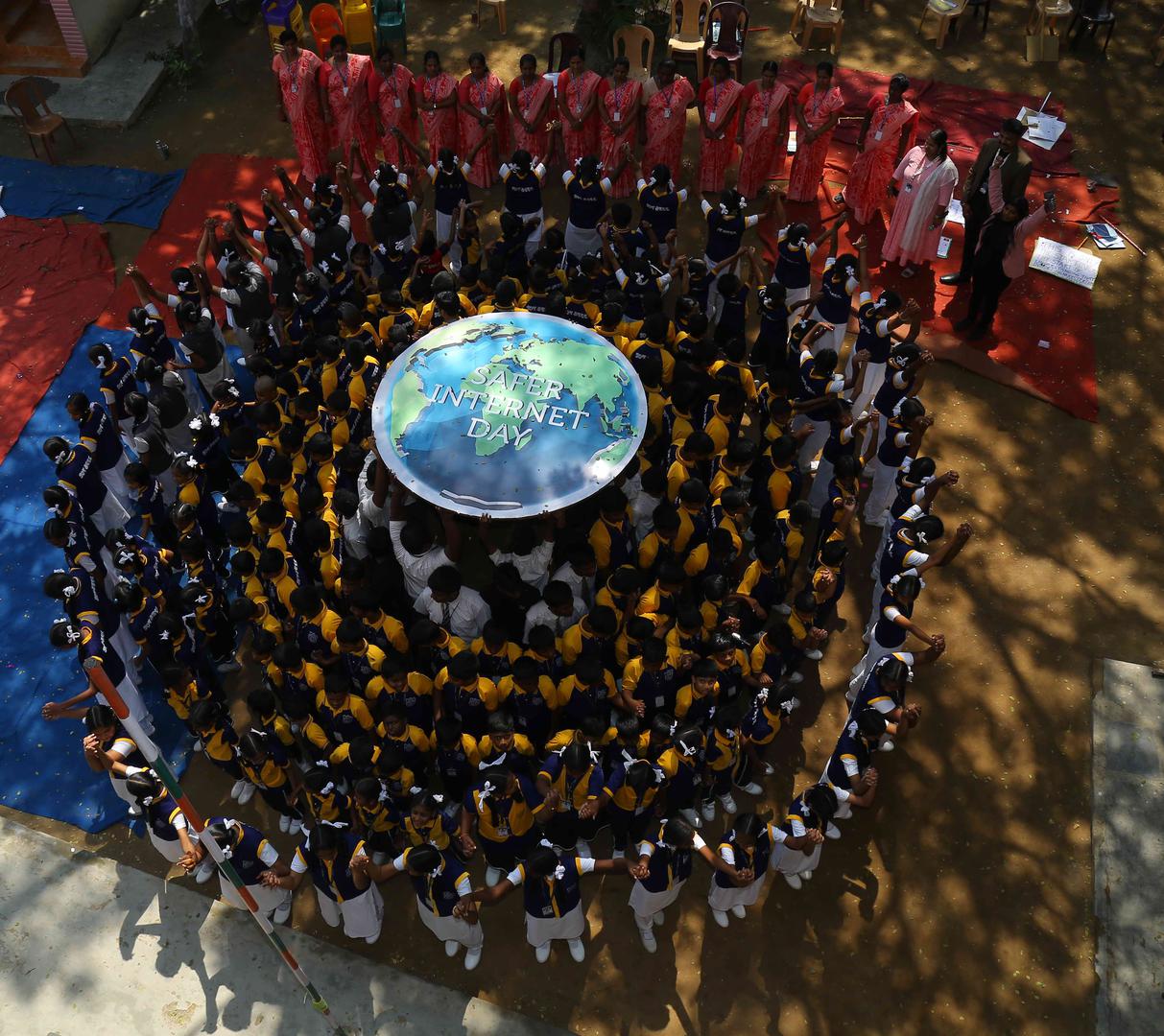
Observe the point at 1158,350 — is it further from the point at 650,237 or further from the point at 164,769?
the point at 164,769

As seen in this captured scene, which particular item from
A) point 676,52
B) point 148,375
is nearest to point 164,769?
point 148,375

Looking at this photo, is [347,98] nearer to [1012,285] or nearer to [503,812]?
[1012,285]

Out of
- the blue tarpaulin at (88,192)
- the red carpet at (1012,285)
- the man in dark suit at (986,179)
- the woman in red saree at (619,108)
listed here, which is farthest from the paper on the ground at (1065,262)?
the blue tarpaulin at (88,192)

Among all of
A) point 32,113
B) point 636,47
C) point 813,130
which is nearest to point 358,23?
point 636,47

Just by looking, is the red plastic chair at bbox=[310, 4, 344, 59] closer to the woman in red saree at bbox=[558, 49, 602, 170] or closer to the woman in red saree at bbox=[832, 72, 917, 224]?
the woman in red saree at bbox=[558, 49, 602, 170]

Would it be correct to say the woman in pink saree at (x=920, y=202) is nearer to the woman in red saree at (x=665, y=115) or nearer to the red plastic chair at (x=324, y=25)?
the woman in red saree at (x=665, y=115)
